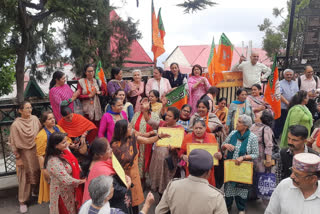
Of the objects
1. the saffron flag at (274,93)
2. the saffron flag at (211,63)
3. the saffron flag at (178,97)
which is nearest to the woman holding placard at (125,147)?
the saffron flag at (178,97)

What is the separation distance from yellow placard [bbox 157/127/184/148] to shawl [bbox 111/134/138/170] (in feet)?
1.88

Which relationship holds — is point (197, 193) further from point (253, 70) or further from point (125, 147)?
point (253, 70)

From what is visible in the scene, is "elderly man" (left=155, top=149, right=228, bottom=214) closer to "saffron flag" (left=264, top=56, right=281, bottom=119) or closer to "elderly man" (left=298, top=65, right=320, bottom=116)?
"saffron flag" (left=264, top=56, right=281, bottom=119)

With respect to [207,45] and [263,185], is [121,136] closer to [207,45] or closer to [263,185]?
[263,185]

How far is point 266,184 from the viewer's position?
369cm

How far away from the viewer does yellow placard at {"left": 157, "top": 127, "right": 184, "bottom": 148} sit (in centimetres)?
359

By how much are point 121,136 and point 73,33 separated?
8.47 metres

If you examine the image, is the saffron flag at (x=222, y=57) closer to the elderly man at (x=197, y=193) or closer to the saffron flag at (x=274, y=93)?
the saffron flag at (x=274, y=93)

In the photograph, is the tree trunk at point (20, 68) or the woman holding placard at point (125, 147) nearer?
the woman holding placard at point (125, 147)

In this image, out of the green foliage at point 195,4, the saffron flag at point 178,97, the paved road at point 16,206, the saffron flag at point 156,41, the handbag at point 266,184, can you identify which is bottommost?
the paved road at point 16,206

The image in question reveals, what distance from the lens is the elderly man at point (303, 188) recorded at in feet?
6.11

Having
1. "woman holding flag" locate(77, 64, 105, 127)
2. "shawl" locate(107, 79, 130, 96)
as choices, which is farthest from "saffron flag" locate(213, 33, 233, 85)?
"woman holding flag" locate(77, 64, 105, 127)

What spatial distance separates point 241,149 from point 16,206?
3500mm

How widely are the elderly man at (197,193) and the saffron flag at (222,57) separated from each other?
4.63 metres
